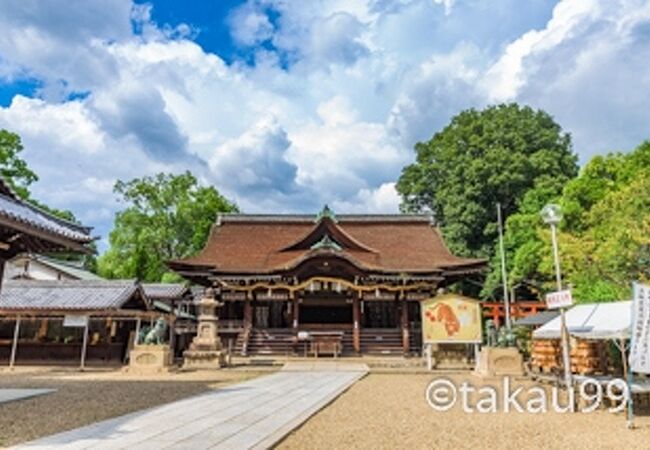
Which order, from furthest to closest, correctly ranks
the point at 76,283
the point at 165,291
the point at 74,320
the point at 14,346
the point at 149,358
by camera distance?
the point at 165,291 < the point at 76,283 < the point at 74,320 < the point at 14,346 < the point at 149,358

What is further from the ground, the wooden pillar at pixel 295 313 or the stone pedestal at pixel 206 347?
the wooden pillar at pixel 295 313

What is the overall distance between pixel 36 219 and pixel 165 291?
16.4m

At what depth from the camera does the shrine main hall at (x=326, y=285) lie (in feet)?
63.8

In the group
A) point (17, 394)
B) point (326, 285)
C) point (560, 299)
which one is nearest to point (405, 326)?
point (326, 285)

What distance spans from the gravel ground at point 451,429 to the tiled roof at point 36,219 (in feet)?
16.6

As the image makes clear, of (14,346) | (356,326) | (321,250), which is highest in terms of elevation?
(321,250)

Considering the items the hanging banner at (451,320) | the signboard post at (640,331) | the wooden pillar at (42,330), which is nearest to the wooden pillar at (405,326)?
the hanging banner at (451,320)

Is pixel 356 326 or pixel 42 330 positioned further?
pixel 356 326

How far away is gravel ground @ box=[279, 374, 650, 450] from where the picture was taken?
194 inches

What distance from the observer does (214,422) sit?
18.6ft

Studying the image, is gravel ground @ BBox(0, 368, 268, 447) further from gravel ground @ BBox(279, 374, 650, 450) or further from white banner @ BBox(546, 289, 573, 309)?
white banner @ BBox(546, 289, 573, 309)

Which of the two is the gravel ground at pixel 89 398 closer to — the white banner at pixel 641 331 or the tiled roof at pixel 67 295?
the tiled roof at pixel 67 295

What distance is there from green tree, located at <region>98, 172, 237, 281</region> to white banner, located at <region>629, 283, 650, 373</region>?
28573 mm

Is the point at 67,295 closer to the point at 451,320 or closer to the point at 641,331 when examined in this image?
the point at 451,320
